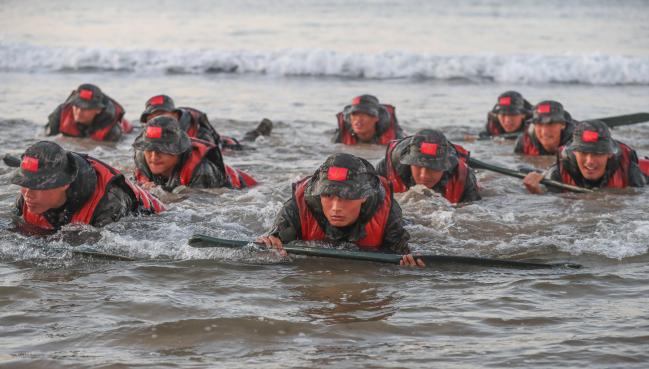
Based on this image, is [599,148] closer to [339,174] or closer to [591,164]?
[591,164]

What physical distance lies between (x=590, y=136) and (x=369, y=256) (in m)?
3.93

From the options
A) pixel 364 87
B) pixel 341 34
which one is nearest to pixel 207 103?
pixel 364 87

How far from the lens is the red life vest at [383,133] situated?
1431cm

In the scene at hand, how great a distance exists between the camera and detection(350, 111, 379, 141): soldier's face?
554 inches

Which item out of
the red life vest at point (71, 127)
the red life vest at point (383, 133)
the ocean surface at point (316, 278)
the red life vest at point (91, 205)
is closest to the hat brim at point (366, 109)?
the red life vest at point (383, 133)

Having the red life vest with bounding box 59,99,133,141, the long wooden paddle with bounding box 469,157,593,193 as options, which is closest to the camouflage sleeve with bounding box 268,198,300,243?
the long wooden paddle with bounding box 469,157,593,193

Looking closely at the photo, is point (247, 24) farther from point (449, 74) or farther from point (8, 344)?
point (8, 344)

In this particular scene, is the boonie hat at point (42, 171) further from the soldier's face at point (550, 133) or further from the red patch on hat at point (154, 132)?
the soldier's face at point (550, 133)

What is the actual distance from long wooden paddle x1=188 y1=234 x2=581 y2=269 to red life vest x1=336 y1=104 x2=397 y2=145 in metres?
6.53

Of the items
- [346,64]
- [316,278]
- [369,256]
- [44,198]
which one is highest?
[346,64]

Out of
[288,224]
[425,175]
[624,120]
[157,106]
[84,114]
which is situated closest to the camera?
[288,224]

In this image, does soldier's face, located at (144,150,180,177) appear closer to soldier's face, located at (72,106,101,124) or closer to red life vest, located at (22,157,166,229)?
red life vest, located at (22,157,166,229)

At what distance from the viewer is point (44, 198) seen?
7809 millimetres

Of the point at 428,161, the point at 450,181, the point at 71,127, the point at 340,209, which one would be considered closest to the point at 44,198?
the point at 340,209
